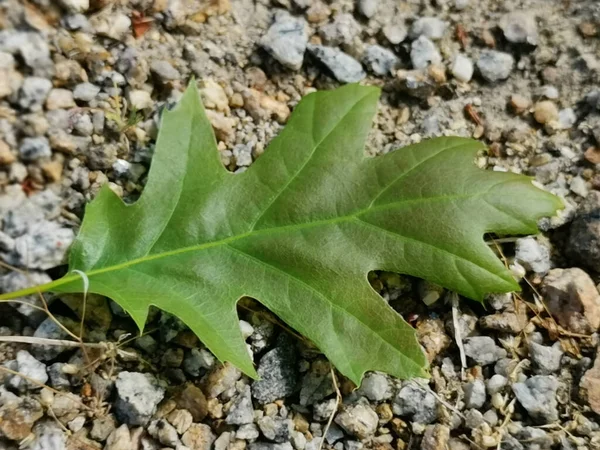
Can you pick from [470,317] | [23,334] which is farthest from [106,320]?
[470,317]

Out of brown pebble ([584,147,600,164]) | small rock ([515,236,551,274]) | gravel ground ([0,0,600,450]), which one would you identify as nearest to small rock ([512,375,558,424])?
gravel ground ([0,0,600,450])

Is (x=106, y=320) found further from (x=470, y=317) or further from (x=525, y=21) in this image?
(x=525, y=21)

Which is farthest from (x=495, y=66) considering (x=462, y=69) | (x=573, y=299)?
(x=573, y=299)

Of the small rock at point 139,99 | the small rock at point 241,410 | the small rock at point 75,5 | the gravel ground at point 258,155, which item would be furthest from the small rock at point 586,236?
the small rock at point 75,5

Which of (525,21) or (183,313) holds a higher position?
(525,21)

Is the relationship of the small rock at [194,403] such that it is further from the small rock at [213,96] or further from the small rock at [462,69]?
the small rock at [462,69]

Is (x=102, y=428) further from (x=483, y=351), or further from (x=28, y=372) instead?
(x=483, y=351)
